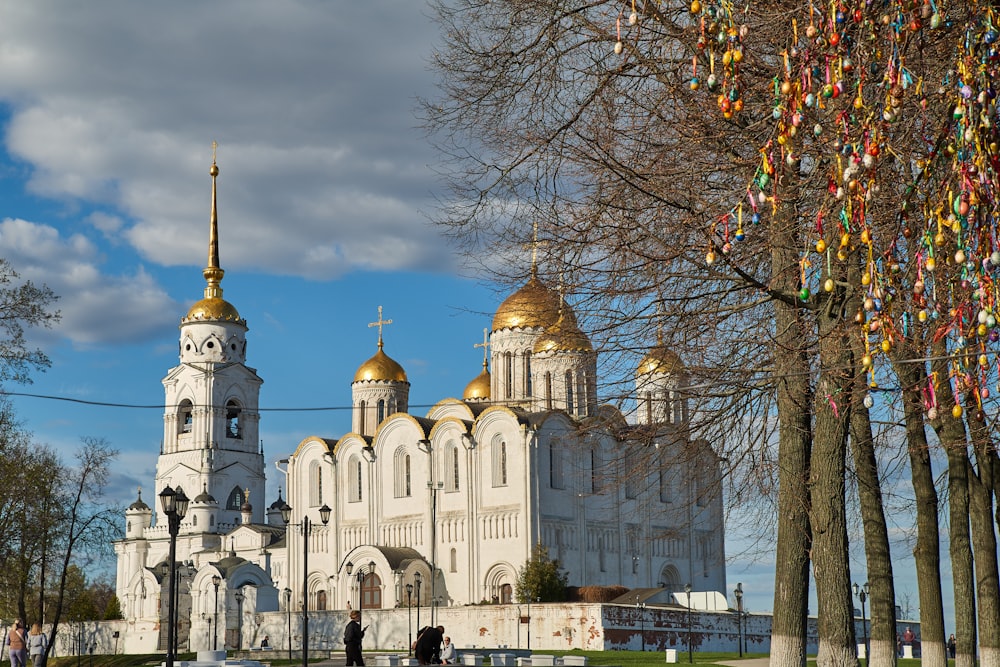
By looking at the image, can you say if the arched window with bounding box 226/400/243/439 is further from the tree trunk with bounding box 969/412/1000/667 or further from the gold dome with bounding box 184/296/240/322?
the tree trunk with bounding box 969/412/1000/667

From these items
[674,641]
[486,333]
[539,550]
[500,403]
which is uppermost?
[486,333]

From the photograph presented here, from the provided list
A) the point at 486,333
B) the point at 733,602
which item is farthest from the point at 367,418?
the point at 733,602

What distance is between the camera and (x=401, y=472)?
63531 millimetres

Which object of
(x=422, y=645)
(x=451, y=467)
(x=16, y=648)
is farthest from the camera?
(x=451, y=467)

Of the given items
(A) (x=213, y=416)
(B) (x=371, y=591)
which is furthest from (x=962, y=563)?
(A) (x=213, y=416)

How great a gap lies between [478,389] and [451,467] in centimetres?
728

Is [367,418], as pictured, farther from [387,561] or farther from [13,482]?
[13,482]

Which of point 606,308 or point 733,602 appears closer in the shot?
point 606,308

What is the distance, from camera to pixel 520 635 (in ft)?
164

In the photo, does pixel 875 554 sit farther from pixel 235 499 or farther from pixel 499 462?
pixel 235 499

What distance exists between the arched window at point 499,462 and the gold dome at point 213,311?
22.0 metres

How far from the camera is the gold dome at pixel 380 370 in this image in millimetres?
70062

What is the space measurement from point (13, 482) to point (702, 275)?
22.8m

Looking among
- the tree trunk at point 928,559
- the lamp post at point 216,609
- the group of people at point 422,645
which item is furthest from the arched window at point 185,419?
the tree trunk at point 928,559
